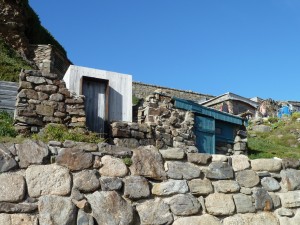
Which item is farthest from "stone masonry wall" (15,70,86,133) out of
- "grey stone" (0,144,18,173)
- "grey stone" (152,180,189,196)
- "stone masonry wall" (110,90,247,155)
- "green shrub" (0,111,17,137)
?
"grey stone" (0,144,18,173)

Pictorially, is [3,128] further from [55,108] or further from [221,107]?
[221,107]

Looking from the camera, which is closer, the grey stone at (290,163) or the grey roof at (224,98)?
the grey stone at (290,163)

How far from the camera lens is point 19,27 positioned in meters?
20.3

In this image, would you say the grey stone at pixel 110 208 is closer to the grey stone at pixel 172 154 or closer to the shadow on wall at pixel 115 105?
the grey stone at pixel 172 154

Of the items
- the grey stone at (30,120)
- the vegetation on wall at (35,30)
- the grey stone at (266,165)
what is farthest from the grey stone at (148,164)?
the vegetation on wall at (35,30)

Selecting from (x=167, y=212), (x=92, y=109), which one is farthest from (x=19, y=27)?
(x=167, y=212)

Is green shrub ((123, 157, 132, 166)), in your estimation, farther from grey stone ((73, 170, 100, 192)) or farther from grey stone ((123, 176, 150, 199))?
grey stone ((73, 170, 100, 192))

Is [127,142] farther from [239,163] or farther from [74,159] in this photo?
[74,159]

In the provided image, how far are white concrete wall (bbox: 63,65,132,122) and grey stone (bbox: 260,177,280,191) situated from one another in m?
6.51

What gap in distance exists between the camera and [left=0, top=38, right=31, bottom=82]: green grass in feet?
49.7

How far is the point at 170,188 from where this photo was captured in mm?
4641

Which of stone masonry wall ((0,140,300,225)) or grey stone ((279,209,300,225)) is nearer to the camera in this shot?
stone masonry wall ((0,140,300,225))

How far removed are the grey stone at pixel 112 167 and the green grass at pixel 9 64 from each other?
38.4 feet

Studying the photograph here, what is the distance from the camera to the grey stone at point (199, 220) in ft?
14.8
